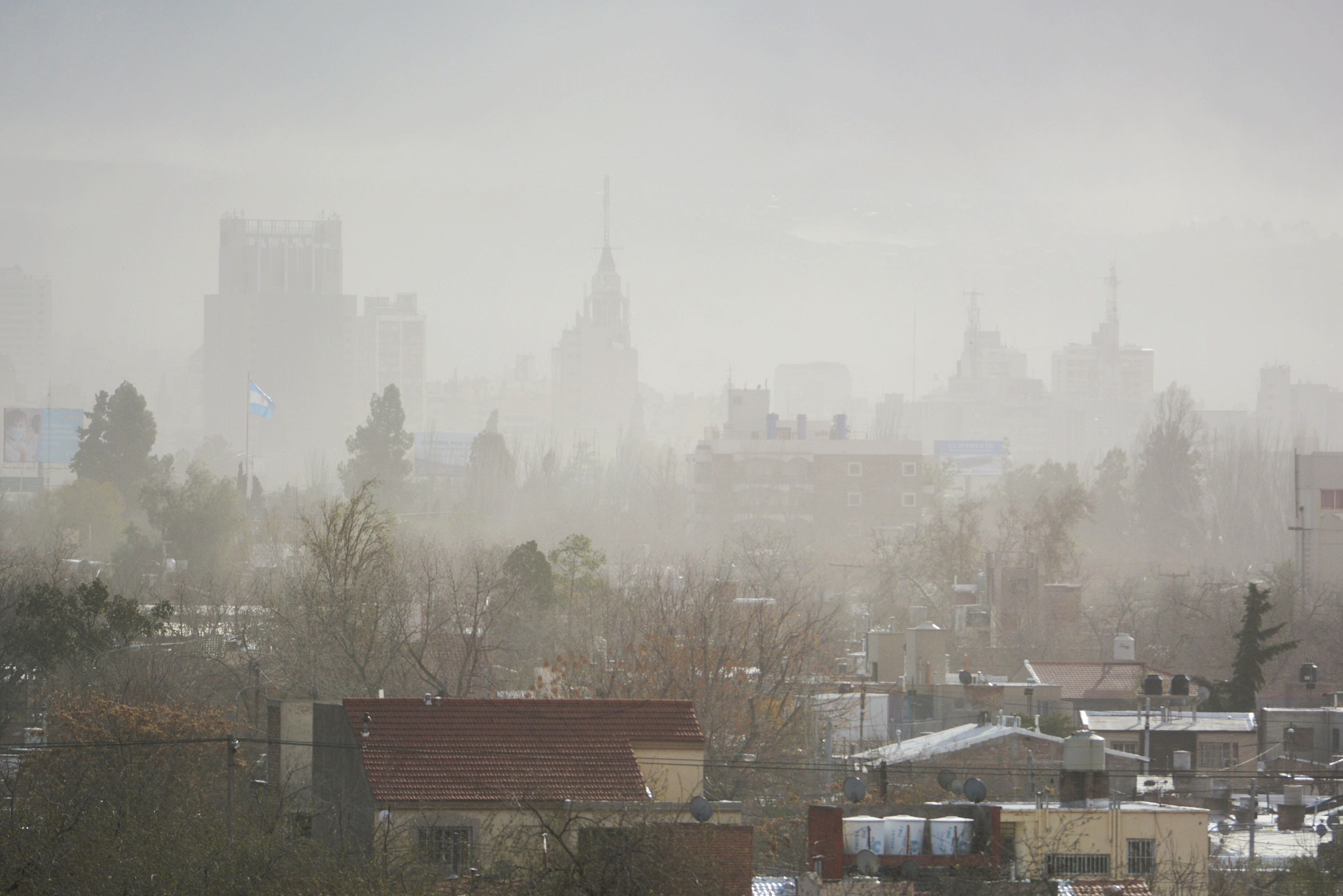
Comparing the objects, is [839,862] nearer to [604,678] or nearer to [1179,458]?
[604,678]

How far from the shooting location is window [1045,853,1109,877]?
54.6ft

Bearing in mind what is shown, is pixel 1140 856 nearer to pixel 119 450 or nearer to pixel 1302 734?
pixel 1302 734

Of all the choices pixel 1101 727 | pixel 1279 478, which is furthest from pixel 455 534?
pixel 1101 727

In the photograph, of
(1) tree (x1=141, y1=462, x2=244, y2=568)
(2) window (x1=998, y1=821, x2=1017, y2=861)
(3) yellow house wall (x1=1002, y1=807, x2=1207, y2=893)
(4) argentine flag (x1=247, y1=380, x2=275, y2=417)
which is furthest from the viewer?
(4) argentine flag (x1=247, y1=380, x2=275, y2=417)

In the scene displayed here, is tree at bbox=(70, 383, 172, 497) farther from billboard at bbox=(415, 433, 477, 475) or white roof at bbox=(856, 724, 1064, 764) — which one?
white roof at bbox=(856, 724, 1064, 764)

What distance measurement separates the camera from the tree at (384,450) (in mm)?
89938

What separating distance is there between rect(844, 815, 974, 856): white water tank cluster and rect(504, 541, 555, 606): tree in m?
23.8

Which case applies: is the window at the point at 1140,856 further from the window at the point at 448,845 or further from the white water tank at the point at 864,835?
the window at the point at 448,845

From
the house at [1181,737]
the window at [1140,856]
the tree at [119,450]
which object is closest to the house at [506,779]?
the window at [1140,856]

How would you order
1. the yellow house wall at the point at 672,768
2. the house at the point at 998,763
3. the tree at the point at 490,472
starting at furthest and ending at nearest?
the tree at the point at 490,472, the house at the point at 998,763, the yellow house wall at the point at 672,768

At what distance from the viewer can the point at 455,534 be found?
8306 cm

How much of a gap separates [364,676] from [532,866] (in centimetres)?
1560

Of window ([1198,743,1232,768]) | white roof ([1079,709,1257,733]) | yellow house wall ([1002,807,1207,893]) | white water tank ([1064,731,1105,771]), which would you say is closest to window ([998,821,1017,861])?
yellow house wall ([1002,807,1207,893])

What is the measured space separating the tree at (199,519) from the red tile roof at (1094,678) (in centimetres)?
3562
